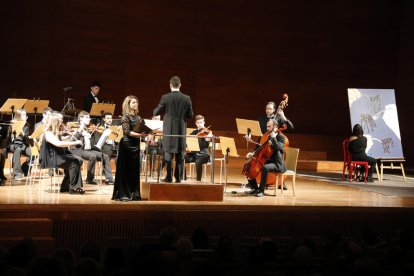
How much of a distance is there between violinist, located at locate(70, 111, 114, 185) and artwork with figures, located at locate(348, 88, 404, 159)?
4.27 meters

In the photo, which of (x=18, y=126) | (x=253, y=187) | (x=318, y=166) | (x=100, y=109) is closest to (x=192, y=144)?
(x=253, y=187)

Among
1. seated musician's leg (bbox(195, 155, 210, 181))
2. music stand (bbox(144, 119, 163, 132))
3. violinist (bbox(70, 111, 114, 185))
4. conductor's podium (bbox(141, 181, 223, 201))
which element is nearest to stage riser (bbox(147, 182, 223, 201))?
conductor's podium (bbox(141, 181, 223, 201))

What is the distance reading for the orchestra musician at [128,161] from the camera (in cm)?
723

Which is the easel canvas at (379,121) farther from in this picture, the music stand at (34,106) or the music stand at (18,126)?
the music stand at (18,126)

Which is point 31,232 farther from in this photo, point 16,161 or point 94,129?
point 16,161

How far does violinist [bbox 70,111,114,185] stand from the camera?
821 centimetres

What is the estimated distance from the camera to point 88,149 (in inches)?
344

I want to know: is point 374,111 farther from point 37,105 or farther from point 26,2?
point 26,2

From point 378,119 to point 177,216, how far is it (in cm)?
523

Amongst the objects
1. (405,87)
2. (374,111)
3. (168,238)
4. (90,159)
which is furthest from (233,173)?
(168,238)

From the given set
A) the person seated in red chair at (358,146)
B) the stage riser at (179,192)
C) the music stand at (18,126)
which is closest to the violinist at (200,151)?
the stage riser at (179,192)

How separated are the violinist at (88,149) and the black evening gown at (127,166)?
1.14 meters

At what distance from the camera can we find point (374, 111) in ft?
36.2

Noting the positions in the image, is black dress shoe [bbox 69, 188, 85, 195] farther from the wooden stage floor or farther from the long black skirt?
the long black skirt
